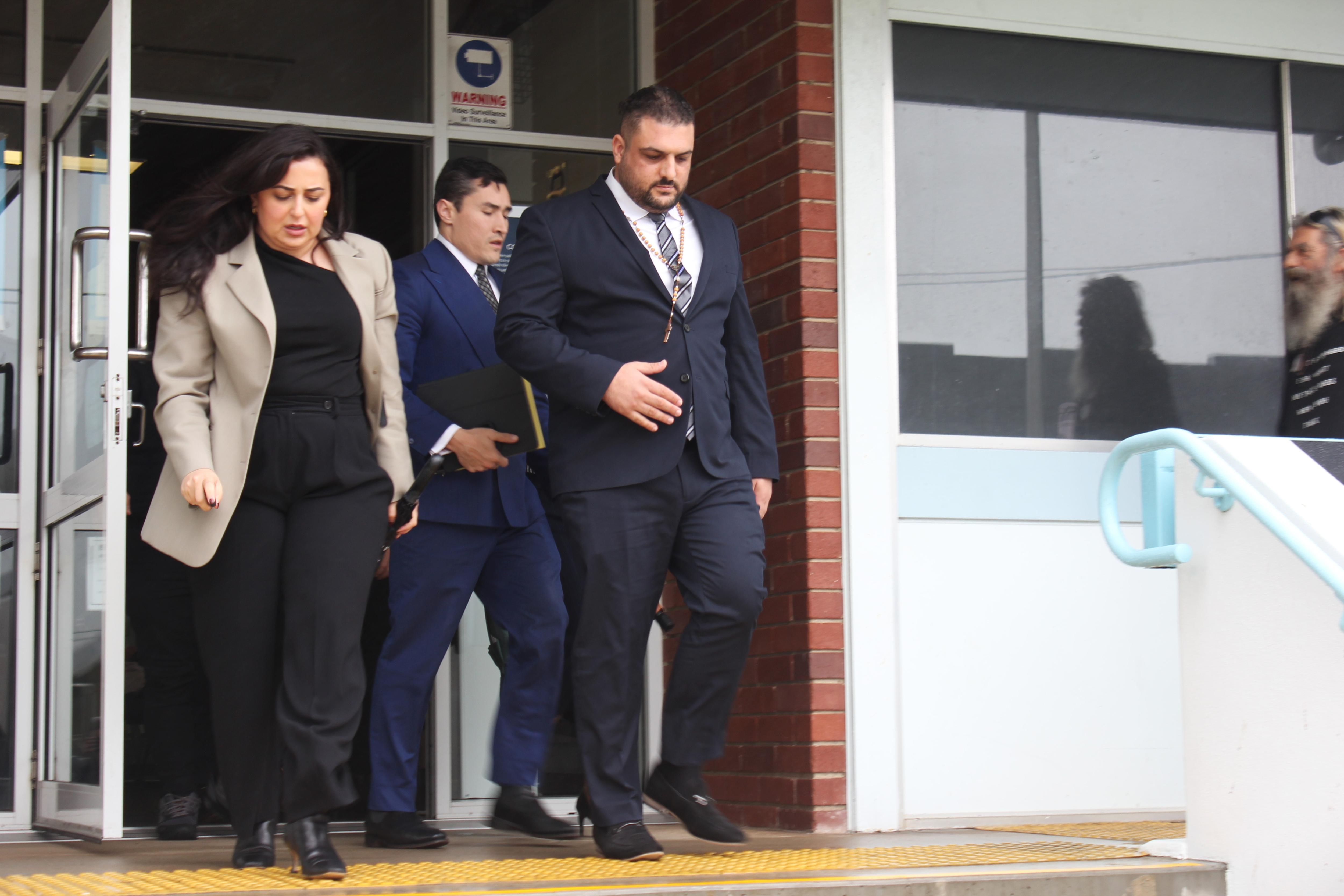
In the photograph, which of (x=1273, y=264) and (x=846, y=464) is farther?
(x=1273, y=264)

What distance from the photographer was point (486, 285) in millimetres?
4793

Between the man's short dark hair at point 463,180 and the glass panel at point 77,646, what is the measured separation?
137cm

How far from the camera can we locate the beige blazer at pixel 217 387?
11.7 feet

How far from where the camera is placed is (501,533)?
4.57 meters

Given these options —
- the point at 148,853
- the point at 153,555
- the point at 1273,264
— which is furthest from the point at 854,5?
the point at 148,853

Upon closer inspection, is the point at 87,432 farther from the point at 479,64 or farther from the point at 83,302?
the point at 479,64

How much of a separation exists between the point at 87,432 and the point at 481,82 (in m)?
2.08

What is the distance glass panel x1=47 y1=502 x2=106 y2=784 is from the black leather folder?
1031mm

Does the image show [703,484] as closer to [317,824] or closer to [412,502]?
[412,502]

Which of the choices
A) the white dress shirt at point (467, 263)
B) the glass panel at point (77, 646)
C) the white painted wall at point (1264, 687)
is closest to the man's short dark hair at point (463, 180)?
the white dress shirt at point (467, 263)

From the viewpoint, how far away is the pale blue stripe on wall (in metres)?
5.16

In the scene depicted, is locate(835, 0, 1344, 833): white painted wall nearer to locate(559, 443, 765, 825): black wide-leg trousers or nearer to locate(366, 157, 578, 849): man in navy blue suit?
locate(366, 157, 578, 849): man in navy blue suit

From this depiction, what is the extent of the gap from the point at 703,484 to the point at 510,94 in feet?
8.70

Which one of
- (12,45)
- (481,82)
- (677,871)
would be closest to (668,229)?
(677,871)
